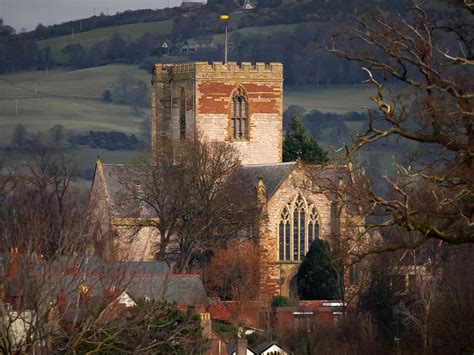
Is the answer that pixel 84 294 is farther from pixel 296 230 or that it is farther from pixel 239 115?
pixel 239 115

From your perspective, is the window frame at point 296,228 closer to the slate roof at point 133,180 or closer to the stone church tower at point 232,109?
the slate roof at point 133,180

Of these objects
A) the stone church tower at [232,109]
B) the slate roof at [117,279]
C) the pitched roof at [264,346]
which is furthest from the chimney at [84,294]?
the stone church tower at [232,109]

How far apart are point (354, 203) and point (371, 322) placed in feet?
131

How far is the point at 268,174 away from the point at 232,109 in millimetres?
6416

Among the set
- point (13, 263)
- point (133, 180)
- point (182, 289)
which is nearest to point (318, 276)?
point (133, 180)

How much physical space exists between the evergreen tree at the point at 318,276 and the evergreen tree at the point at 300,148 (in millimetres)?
10195

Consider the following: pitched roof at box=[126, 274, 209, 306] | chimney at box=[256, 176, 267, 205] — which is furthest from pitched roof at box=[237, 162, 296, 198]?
pitched roof at box=[126, 274, 209, 306]

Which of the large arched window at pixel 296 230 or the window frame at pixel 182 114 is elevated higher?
the window frame at pixel 182 114

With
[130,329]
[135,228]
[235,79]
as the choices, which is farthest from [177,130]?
[130,329]

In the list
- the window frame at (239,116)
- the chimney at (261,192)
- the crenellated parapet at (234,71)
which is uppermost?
the crenellated parapet at (234,71)

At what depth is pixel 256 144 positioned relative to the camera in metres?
96.4

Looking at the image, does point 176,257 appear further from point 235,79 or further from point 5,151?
point 5,151

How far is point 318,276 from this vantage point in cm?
8481

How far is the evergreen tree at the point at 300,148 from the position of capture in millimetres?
96500
